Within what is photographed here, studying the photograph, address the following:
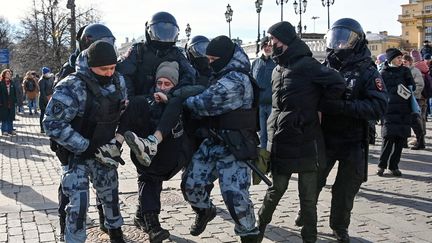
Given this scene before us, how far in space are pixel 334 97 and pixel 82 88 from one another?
2.12 metres

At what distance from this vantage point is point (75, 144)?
12.8 ft

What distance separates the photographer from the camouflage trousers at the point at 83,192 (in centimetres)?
400

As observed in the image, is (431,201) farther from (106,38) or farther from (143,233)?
(106,38)

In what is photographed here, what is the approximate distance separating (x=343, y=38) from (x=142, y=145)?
2.22 meters

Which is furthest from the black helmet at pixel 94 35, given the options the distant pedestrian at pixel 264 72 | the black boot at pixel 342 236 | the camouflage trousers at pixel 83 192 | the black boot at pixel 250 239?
the distant pedestrian at pixel 264 72

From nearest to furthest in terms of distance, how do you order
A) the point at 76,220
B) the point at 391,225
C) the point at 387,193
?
the point at 76,220 < the point at 391,225 < the point at 387,193

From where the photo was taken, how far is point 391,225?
5.33m

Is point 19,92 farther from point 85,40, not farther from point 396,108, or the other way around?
point 85,40

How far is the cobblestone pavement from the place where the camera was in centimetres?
A: 499

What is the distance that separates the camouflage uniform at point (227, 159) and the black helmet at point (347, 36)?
109 cm

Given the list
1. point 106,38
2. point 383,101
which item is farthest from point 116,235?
point 383,101

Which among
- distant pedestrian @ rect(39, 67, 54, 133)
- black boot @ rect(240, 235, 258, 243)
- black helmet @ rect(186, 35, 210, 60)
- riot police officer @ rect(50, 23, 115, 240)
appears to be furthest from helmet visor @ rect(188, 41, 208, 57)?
distant pedestrian @ rect(39, 67, 54, 133)

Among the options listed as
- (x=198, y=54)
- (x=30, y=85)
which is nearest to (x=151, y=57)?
(x=198, y=54)

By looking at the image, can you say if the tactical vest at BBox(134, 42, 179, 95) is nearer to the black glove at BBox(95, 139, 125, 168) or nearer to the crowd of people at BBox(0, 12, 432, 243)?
the crowd of people at BBox(0, 12, 432, 243)
